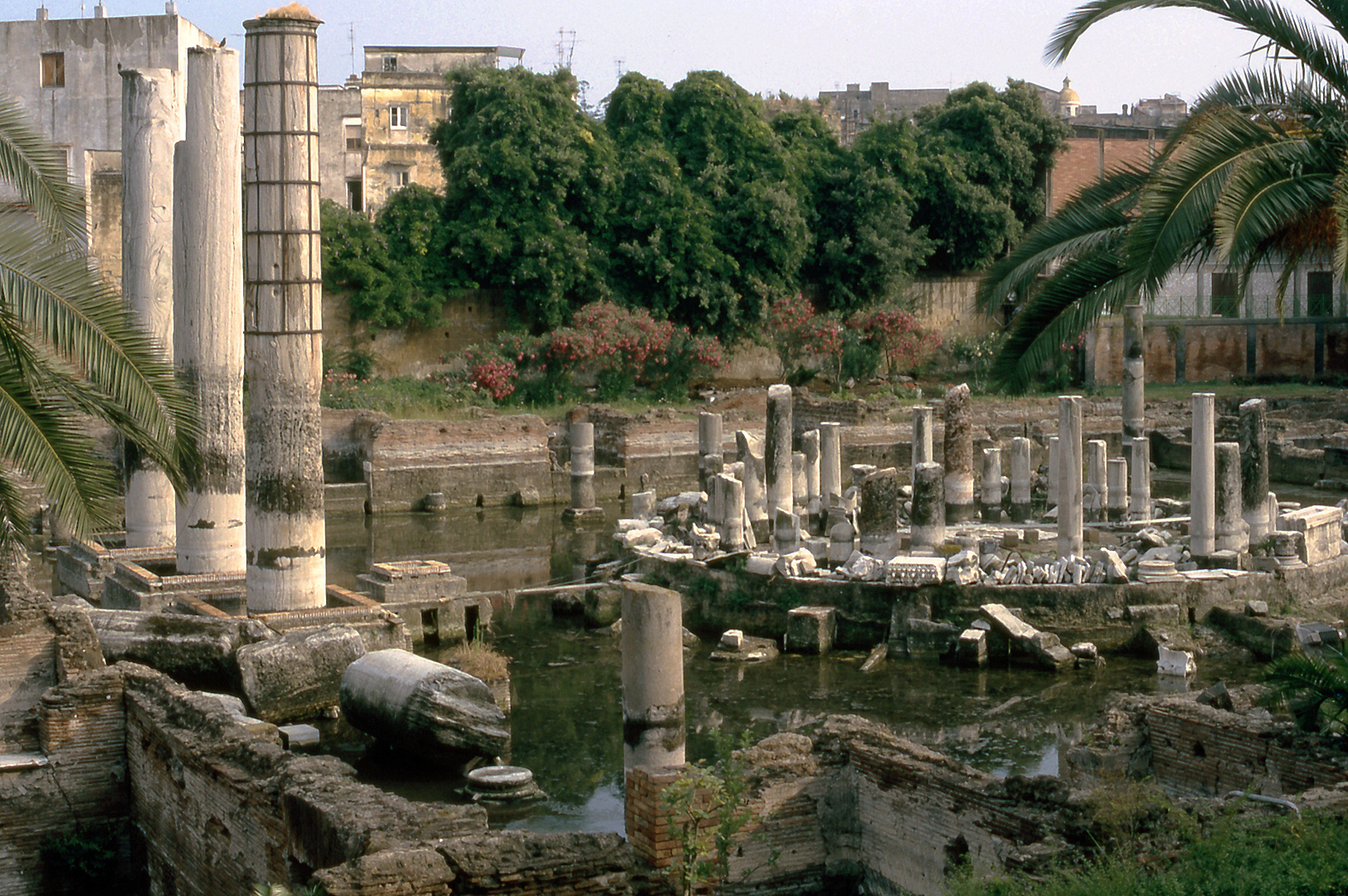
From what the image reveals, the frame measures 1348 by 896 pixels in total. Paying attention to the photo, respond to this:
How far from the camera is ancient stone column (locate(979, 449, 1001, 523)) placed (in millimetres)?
22031

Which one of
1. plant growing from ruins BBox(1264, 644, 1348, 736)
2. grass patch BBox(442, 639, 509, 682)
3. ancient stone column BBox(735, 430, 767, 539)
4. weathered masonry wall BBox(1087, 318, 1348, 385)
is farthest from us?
weathered masonry wall BBox(1087, 318, 1348, 385)

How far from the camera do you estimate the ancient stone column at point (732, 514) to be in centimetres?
1806

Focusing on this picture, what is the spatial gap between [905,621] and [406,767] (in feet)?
19.8

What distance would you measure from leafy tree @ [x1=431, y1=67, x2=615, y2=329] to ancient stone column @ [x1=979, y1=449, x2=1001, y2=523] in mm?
12114

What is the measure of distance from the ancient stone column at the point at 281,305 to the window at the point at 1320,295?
102ft

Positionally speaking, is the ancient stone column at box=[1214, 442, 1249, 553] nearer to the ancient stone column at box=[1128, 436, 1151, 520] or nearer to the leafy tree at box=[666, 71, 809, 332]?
the ancient stone column at box=[1128, 436, 1151, 520]

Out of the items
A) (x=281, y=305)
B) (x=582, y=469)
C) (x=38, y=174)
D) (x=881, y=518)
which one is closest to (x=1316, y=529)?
(x=881, y=518)

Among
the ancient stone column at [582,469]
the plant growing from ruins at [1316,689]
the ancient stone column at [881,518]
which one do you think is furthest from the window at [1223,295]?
the plant growing from ruins at [1316,689]

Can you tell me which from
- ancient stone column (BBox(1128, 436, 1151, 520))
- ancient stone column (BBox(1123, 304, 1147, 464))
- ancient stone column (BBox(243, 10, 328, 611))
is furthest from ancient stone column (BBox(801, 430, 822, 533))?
ancient stone column (BBox(243, 10, 328, 611))

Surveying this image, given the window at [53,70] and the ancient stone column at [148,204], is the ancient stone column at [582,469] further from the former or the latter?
the window at [53,70]

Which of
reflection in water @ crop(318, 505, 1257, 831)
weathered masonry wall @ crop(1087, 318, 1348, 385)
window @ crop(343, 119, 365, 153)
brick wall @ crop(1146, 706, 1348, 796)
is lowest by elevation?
reflection in water @ crop(318, 505, 1257, 831)

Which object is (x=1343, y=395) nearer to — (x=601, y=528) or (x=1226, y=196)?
(x=601, y=528)

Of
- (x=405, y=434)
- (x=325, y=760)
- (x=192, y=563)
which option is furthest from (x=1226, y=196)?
(x=405, y=434)

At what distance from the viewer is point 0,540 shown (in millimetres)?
9000
